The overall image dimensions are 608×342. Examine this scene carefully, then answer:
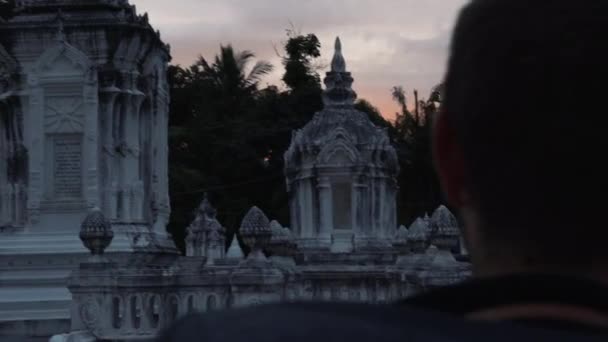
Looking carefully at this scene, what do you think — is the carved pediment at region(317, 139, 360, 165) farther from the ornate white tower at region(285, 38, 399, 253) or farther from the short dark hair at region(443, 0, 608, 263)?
the short dark hair at region(443, 0, 608, 263)

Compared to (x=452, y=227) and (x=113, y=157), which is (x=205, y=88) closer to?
(x=113, y=157)

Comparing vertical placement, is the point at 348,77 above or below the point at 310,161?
above

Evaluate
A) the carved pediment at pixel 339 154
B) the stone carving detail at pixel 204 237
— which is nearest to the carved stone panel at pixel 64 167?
the carved pediment at pixel 339 154

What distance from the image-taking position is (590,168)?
53.6 inches

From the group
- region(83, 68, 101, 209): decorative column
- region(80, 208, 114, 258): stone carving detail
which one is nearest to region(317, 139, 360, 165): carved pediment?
region(83, 68, 101, 209): decorative column

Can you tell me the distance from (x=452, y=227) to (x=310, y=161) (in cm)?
603

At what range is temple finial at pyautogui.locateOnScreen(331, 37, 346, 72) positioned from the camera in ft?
67.3

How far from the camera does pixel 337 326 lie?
1.25 meters

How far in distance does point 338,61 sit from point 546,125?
63.6 ft

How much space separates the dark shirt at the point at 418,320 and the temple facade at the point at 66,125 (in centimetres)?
1524

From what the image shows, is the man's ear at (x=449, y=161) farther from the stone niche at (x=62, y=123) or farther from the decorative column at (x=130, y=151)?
the decorative column at (x=130, y=151)

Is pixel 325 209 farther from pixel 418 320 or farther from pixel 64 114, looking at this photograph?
pixel 418 320

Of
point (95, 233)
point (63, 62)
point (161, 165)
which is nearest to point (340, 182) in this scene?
point (161, 165)

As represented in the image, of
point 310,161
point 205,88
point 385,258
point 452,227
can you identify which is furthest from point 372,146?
point 205,88
